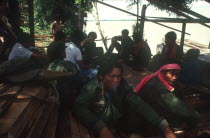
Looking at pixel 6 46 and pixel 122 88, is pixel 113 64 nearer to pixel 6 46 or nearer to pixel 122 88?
pixel 122 88

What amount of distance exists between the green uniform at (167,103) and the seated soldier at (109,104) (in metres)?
0.35

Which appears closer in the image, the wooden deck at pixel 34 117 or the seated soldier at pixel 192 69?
the wooden deck at pixel 34 117

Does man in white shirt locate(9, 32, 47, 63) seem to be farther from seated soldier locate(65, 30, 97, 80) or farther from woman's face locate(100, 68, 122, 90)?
woman's face locate(100, 68, 122, 90)

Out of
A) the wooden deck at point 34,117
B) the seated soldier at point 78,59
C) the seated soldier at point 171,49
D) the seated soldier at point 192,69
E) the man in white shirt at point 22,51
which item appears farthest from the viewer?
the seated soldier at point 171,49

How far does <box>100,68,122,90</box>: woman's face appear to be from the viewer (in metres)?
2.17

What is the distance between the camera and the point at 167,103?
253 centimetres

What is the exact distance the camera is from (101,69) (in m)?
2.20

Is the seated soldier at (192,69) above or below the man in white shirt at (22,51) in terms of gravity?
below

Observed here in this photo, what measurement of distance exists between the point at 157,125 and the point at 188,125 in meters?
0.71

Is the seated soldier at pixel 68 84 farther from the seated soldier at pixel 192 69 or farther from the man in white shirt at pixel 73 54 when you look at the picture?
the seated soldier at pixel 192 69

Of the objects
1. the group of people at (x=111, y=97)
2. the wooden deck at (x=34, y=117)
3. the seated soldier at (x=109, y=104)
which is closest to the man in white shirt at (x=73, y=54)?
the group of people at (x=111, y=97)

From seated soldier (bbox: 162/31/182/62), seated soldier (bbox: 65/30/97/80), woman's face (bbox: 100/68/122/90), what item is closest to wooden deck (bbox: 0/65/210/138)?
woman's face (bbox: 100/68/122/90)

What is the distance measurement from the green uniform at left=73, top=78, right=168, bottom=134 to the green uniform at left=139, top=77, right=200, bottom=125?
360 millimetres

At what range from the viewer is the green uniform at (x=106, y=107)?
1991mm
